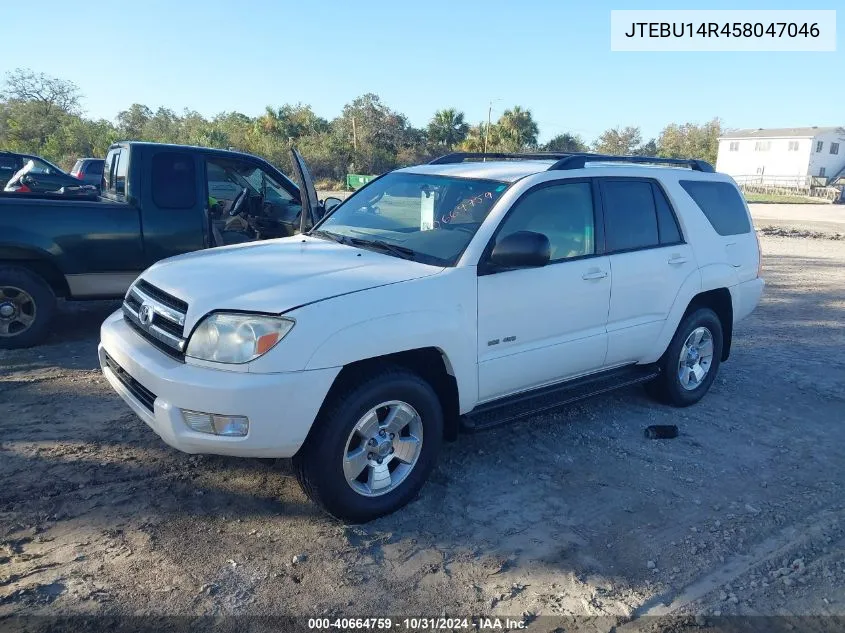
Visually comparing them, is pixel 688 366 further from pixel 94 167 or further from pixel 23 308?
pixel 94 167

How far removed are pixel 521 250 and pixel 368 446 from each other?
4.44 feet

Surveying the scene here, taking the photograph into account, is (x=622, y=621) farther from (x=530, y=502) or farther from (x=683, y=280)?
(x=683, y=280)

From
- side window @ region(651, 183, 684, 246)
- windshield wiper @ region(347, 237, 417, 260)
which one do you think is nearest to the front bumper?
windshield wiper @ region(347, 237, 417, 260)

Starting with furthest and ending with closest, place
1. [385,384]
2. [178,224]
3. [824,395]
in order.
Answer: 1. [178,224]
2. [824,395]
3. [385,384]

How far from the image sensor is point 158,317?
11.4ft

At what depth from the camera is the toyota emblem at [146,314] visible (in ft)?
11.6

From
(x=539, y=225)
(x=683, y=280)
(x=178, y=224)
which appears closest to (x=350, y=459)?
(x=539, y=225)

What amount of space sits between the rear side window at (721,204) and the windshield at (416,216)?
82.1 inches

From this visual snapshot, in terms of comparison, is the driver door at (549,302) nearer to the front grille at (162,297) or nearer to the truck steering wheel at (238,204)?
the front grille at (162,297)

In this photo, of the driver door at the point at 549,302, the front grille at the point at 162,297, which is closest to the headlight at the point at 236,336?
the front grille at the point at 162,297

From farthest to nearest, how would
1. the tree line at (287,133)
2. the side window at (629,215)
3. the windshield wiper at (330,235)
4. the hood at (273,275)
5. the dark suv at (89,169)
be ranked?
the tree line at (287,133), the dark suv at (89,169), the side window at (629,215), the windshield wiper at (330,235), the hood at (273,275)

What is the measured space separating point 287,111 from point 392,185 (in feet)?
191

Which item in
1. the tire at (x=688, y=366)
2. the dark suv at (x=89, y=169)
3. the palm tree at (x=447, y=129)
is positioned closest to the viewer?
the tire at (x=688, y=366)

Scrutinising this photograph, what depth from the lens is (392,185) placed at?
4.77m
